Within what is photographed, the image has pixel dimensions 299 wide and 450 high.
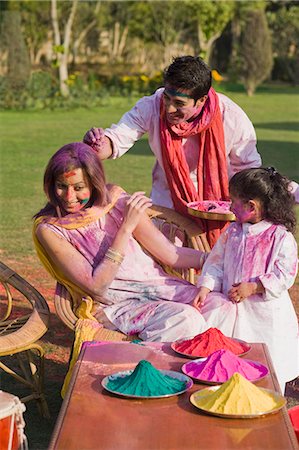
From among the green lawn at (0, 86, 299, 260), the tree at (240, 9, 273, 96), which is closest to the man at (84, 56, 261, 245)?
the green lawn at (0, 86, 299, 260)

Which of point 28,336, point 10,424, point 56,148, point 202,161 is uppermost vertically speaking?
point 202,161

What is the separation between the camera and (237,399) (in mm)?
3348

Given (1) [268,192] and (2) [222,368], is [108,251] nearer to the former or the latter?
(1) [268,192]

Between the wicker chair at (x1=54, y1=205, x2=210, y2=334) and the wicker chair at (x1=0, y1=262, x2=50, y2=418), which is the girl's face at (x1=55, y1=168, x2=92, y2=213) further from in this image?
the wicker chair at (x1=54, y1=205, x2=210, y2=334)

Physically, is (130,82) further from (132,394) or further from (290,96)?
(132,394)

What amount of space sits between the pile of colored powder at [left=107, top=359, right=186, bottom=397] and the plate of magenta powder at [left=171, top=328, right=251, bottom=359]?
1.25 ft

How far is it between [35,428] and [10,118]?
20043mm

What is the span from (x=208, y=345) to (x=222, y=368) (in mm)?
329

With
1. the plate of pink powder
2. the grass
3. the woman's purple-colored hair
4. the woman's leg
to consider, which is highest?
the woman's purple-colored hair

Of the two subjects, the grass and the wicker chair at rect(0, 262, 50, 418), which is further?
the grass

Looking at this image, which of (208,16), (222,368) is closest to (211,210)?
(222,368)

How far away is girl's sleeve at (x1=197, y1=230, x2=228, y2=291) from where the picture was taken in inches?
192

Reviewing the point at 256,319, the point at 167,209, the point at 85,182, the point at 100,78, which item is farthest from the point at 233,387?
the point at 100,78

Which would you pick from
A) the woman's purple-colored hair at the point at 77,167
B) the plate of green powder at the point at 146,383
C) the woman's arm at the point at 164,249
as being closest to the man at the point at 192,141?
the woman's arm at the point at 164,249
